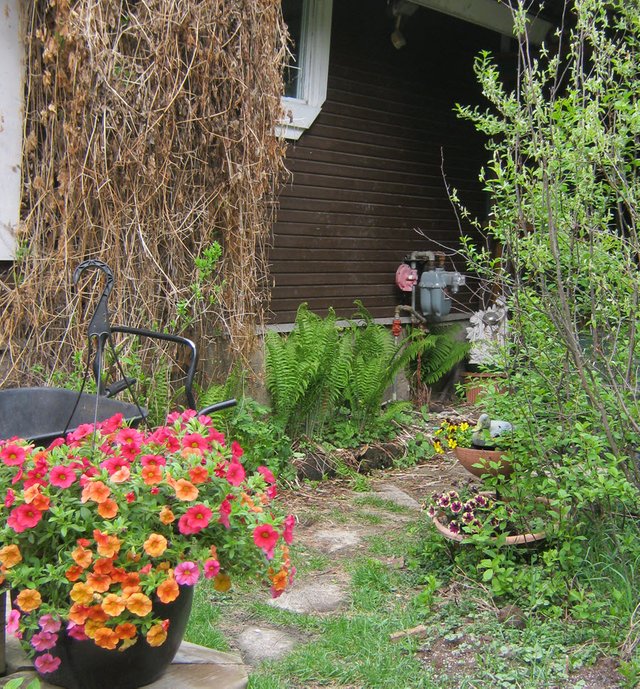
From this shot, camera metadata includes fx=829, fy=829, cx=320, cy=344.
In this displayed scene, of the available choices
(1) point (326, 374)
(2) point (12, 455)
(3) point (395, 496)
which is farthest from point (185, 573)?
(1) point (326, 374)

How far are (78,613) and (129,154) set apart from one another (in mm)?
3347

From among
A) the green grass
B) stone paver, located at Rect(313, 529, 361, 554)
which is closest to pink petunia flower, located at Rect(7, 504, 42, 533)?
the green grass

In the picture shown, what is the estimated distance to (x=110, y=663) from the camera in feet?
6.10

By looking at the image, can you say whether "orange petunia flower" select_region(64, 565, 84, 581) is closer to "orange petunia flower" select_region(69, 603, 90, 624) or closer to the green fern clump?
"orange petunia flower" select_region(69, 603, 90, 624)

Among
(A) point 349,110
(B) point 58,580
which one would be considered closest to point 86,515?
(B) point 58,580

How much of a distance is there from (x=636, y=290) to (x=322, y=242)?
408cm

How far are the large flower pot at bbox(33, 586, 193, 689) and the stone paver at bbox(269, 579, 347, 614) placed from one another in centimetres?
184

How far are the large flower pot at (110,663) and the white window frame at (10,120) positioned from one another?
317 centimetres

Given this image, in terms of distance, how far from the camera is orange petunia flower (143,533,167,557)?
1.82 metres

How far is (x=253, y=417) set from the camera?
5.48 m

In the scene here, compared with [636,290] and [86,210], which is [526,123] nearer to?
[636,290]

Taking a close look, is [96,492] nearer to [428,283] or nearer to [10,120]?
[10,120]

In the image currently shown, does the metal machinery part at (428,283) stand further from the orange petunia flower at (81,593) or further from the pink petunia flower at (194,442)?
the orange petunia flower at (81,593)

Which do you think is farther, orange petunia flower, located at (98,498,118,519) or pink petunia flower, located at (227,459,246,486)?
pink petunia flower, located at (227,459,246,486)
